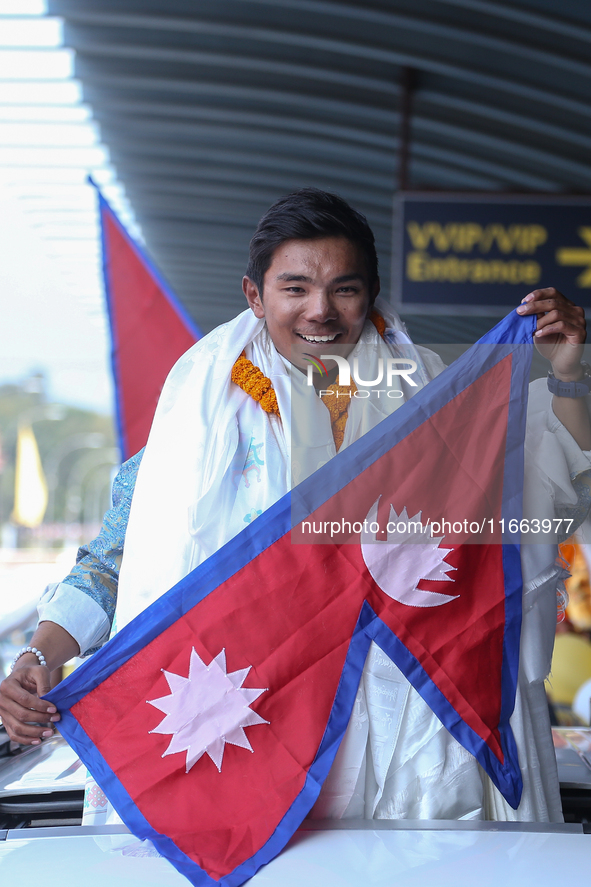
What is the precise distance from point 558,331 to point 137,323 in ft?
10.1

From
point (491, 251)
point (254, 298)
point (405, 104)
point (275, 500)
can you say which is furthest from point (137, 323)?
point (275, 500)

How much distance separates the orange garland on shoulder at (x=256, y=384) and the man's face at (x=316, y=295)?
0.09m

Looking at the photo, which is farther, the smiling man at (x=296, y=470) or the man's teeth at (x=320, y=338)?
the man's teeth at (x=320, y=338)

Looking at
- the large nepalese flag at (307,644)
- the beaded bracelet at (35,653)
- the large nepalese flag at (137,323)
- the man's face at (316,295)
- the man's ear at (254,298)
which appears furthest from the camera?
the large nepalese flag at (137,323)

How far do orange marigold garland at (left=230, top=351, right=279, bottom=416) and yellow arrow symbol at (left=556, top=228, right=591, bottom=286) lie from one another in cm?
286

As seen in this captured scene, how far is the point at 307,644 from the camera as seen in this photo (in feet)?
5.05

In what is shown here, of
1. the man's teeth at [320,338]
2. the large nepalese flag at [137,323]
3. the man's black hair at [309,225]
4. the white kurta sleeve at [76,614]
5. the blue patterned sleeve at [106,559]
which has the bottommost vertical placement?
the white kurta sleeve at [76,614]

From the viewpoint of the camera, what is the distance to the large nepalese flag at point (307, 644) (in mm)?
1486

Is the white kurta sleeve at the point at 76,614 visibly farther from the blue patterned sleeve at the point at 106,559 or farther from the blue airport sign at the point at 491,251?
the blue airport sign at the point at 491,251

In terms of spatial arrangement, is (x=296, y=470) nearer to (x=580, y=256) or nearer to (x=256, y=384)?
(x=256, y=384)

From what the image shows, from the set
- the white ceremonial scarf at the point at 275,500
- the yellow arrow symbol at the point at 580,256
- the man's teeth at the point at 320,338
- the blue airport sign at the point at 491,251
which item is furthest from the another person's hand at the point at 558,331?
the yellow arrow symbol at the point at 580,256

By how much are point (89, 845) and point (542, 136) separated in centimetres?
548

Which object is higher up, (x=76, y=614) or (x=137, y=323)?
(x=137, y=323)

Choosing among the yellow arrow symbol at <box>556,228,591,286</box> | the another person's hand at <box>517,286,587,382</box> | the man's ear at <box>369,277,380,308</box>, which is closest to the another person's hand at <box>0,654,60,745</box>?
the man's ear at <box>369,277,380,308</box>
